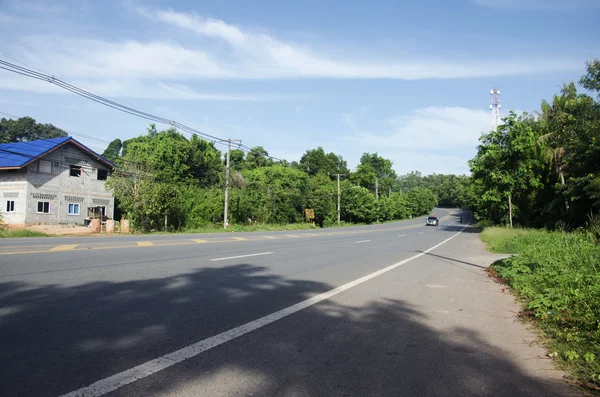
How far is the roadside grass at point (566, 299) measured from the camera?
14.2 ft

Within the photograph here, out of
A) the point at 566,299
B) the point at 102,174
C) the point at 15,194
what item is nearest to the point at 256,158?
the point at 102,174

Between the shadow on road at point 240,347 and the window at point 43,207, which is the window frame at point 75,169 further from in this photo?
the shadow on road at point 240,347

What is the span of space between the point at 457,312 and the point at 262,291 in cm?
323

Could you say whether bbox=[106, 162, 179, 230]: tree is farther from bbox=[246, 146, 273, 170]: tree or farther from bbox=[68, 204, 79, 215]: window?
bbox=[246, 146, 273, 170]: tree

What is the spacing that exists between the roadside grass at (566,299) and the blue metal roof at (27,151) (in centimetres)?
3358

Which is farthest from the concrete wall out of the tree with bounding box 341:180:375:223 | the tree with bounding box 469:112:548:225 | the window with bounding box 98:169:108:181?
the tree with bounding box 341:180:375:223

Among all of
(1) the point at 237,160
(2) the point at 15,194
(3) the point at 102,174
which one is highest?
(1) the point at 237,160

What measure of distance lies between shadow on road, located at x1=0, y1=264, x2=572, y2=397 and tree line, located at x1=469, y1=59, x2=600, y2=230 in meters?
21.6

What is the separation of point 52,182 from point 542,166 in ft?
132

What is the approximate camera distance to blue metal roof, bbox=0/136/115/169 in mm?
31406

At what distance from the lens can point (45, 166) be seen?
109ft

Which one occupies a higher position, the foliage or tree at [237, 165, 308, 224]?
the foliage

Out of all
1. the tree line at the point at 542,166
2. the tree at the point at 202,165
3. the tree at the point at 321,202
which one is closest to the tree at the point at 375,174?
the tree at the point at 321,202

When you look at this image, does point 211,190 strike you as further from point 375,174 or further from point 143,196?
point 375,174
